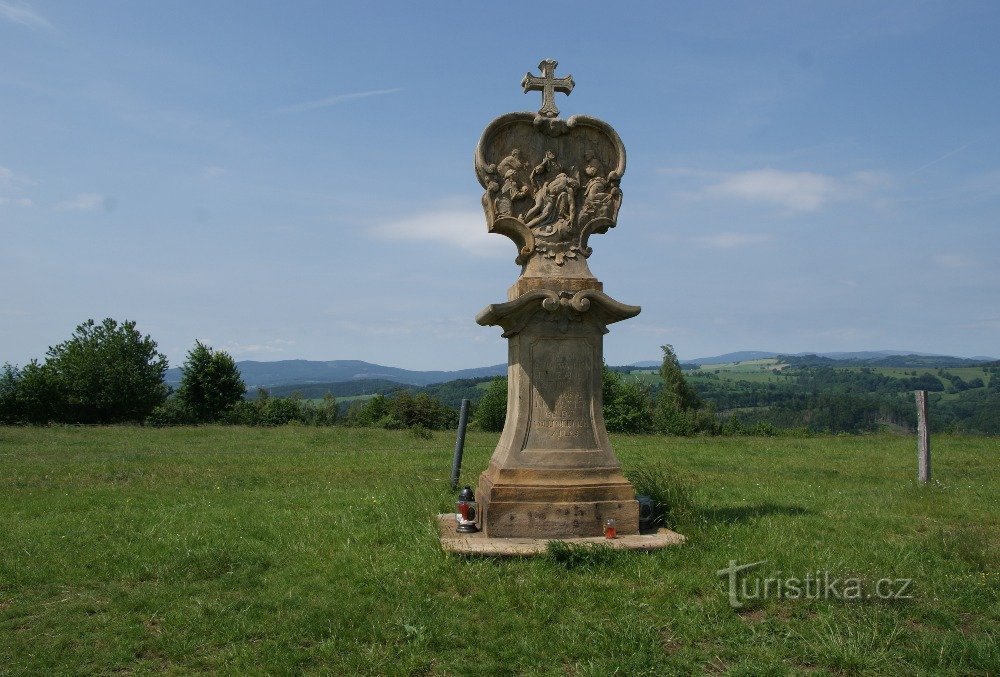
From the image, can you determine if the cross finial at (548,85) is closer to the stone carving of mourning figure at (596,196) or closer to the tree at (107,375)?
the stone carving of mourning figure at (596,196)

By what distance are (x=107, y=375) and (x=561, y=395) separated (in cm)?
4127

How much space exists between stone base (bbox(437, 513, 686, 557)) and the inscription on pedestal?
42.5 inches

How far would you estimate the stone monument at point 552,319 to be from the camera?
7.76 meters

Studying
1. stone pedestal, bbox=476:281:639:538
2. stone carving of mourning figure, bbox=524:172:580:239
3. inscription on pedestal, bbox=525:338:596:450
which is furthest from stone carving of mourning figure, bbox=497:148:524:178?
inscription on pedestal, bbox=525:338:596:450

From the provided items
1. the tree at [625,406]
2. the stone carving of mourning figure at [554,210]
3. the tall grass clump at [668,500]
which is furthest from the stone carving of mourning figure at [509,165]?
the tree at [625,406]

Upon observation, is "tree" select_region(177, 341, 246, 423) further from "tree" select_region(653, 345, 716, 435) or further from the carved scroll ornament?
the carved scroll ornament

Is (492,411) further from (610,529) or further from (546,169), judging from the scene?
(610,529)

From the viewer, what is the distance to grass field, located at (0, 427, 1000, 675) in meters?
4.84

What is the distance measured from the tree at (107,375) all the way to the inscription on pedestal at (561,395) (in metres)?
38.0

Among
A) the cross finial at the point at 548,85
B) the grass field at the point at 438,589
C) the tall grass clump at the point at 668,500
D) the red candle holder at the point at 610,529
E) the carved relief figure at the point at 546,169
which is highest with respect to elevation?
the cross finial at the point at 548,85

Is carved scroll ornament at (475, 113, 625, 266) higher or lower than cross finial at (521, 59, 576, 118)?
lower

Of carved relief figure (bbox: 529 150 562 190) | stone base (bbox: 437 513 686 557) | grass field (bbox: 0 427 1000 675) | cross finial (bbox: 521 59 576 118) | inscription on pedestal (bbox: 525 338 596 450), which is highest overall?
cross finial (bbox: 521 59 576 118)

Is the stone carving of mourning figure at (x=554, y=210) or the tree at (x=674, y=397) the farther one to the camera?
the tree at (x=674, y=397)

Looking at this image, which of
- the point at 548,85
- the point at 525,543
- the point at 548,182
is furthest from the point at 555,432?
the point at 548,85
